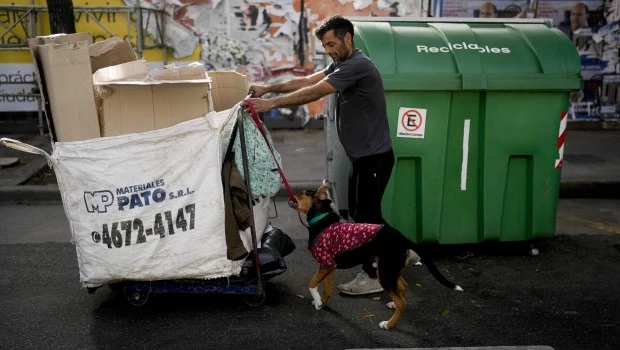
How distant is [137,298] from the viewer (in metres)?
4.27

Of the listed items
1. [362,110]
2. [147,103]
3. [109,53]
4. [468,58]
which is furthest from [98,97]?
[468,58]

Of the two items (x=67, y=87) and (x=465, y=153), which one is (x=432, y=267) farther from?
(x=67, y=87)

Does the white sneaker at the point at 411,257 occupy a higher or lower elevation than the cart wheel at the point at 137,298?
higher

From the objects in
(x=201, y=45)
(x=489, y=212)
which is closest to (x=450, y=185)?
(x=489, y=212)

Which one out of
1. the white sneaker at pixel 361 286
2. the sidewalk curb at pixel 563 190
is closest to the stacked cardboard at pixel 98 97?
the white sneaker at pixel 361 286

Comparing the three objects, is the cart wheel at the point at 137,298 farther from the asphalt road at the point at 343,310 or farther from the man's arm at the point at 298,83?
the man's arm at the point at 298,83

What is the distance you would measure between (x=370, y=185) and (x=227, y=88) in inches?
52.1

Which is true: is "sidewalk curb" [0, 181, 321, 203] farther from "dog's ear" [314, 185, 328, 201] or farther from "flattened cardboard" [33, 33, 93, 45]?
"dog's ear" [314, 185, 328, 201]

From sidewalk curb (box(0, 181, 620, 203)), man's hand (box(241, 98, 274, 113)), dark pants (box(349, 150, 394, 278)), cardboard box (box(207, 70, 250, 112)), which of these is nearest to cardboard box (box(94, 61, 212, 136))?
man's hand (box(241, 98, 274, 113))

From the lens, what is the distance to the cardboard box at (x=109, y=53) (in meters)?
4.46

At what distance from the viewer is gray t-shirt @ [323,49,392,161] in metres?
→ 4.24

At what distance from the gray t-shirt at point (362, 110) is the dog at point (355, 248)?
1.51 feet

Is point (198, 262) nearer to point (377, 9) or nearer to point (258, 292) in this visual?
point (258, 292)

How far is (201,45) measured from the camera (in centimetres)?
974
